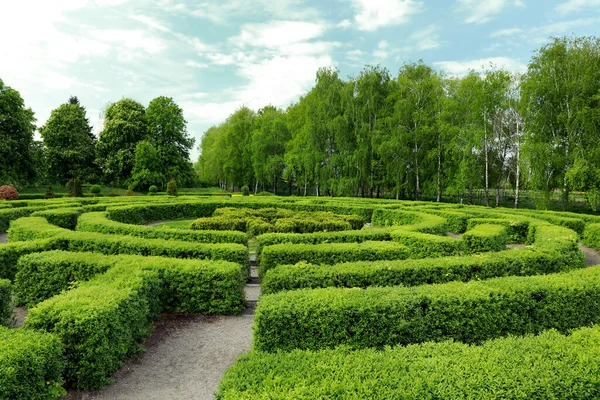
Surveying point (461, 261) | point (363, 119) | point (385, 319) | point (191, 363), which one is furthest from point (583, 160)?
point (191, 363)

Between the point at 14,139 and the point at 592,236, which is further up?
the point at 14,139

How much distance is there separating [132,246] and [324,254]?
5220mm

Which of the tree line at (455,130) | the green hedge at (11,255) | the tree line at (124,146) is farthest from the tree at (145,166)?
the green hedge at (11,255)

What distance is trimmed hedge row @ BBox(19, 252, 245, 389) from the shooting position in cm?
490

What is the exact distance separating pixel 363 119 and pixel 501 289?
3349 centimetres

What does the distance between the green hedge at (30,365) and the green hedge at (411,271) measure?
139 inches

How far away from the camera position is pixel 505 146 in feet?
116

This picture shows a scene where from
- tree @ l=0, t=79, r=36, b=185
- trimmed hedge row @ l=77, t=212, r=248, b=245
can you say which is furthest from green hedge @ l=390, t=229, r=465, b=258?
tree @ l=0, t=79, r=36, b=185

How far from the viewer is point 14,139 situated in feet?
115

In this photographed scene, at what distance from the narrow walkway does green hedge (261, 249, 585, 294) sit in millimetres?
1077

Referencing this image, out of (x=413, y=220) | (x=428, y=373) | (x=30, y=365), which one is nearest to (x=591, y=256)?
(x=413, y=220)

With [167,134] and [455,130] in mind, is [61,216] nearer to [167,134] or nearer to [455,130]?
[455,130]

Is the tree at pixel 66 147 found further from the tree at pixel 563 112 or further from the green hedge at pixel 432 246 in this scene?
the tree at pixel 563 112

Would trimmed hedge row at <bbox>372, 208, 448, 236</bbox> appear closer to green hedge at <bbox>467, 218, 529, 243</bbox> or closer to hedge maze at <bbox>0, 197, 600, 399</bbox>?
hedge maze at <bbox>0, 197, 600, 399</bbox>
